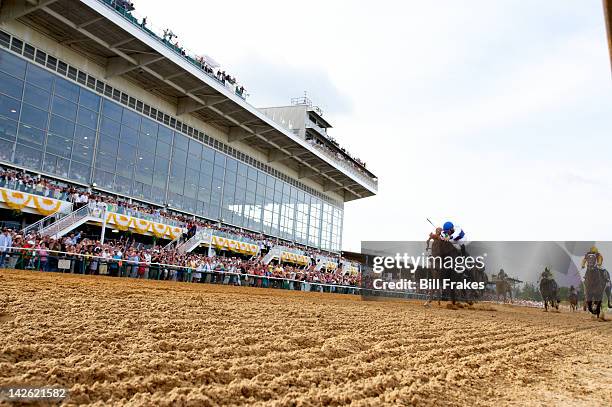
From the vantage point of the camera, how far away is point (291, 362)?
13.2ft

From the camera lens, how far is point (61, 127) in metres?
→ 25.8

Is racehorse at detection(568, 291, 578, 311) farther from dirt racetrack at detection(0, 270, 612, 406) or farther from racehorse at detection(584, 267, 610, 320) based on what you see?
dirt racetrack at detection(0, 270, 612, 406)

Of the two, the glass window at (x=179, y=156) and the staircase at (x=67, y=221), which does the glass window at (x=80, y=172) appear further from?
the glass window at (x=179, y=156)

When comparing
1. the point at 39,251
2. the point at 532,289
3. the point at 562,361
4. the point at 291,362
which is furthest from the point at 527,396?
the point at 532,289

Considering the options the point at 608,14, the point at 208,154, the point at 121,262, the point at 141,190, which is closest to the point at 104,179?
the point at 141,190

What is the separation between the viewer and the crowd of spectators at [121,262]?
15734 mm

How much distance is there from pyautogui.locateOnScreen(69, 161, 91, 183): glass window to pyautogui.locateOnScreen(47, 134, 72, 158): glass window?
66 centimetres

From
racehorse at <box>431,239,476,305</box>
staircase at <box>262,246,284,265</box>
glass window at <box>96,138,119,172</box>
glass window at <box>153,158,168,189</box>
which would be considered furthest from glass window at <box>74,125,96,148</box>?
racehorse at <box>431,239,476,305</box>

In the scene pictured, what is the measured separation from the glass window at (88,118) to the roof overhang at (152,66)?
273 centimetres

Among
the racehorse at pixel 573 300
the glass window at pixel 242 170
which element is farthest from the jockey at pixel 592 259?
the glass window at pixel 242 170

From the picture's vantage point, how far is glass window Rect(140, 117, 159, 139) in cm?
3122

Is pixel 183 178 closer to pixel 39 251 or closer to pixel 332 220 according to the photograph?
pixel 39 251

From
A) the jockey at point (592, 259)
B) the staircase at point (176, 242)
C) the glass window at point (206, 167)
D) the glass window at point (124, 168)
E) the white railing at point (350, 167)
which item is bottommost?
the jockey at point (592, 259)

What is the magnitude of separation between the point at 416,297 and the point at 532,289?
25.7 feet
